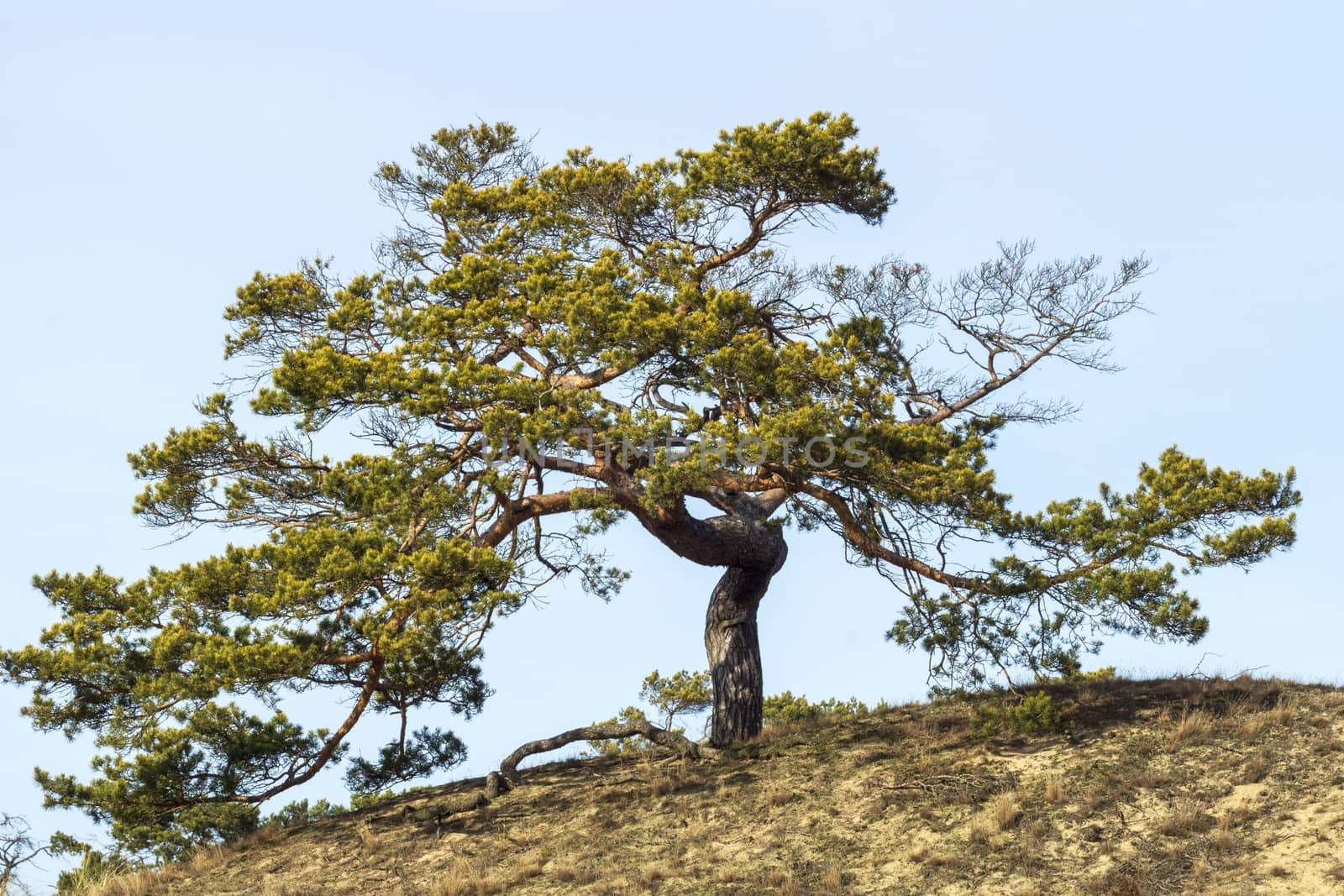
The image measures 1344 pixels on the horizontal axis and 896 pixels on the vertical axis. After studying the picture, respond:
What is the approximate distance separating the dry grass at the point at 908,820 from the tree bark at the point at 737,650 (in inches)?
21.9

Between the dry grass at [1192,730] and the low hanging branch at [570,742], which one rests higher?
the low hanging branch at [570,742]

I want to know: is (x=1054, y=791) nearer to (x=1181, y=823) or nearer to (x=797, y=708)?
(x=1181, y=823)

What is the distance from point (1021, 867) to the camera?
14875 millimetres

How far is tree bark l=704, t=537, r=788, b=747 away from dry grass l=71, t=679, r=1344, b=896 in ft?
1.82

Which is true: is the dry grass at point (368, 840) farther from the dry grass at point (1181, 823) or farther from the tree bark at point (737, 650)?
the dry grass at point (1181, 823)

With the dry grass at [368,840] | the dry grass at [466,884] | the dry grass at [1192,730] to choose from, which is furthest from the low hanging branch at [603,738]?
the dry grass at [1192,730]

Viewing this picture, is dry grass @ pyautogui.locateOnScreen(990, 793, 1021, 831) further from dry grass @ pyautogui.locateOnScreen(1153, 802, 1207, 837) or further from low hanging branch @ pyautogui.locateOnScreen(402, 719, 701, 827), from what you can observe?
low hanging branch @ pyautogui.locateOnScreen(402, 719, 701, 827)

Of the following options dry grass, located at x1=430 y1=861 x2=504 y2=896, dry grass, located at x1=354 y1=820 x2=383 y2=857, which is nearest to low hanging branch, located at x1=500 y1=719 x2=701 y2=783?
dry grass, located at x1=354 y1=820 x2=383 y2=857

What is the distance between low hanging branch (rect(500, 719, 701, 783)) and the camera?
20.2 meters

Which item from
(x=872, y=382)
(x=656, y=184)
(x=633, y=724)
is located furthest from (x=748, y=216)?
(x=633, y=724)

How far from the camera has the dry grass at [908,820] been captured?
1490 cm

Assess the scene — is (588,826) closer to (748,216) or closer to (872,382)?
(872,382)

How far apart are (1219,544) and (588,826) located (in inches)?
360

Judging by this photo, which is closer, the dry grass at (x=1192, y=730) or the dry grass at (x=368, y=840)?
the dry grass at (x=1192, y=730)
